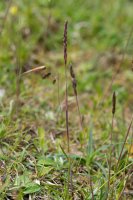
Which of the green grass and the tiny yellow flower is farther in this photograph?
the tiny yellow flower

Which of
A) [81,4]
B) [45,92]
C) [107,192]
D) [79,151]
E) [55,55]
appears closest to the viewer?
[107,192]

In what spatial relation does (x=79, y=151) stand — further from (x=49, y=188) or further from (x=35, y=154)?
(x=49, y=188)

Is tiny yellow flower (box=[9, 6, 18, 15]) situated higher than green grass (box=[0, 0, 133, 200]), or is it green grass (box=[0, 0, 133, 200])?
tiny yellow flower (box=[9, 6, 18, 15])

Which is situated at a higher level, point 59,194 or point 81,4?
point 81,4

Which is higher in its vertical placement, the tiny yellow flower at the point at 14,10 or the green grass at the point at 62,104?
the tiny yellow flower at the point at 14,10

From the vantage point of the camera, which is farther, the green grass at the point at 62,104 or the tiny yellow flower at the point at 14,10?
the tiny yellow flower at the point at 14,10

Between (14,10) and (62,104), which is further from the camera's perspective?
(14,10)

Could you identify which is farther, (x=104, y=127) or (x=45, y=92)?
(x=45, y=92)

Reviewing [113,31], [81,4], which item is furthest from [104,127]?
[81,4]
